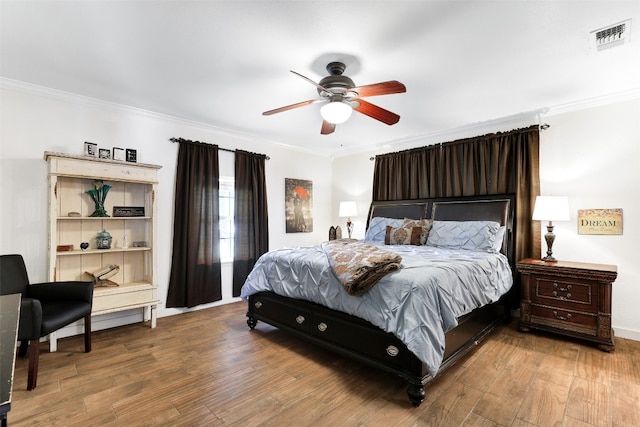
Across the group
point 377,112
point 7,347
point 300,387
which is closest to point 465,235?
point 377,112

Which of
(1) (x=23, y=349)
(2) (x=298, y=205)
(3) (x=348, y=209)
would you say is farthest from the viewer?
(2) (x=298, y=205)

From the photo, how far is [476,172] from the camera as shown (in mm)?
4133

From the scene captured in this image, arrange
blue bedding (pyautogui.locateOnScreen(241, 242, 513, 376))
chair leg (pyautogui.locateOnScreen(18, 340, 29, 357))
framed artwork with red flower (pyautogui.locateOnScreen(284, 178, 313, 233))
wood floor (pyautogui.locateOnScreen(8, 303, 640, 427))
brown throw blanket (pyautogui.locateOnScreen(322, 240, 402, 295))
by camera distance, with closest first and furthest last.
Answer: wood floor (pyautogui.locateOnScreen(8, 303, 640, 427))
blue bedding (pyautogui.locateOnScreen(241, 242, 513, 376))
brown throw blanket (pyautogui.locateOnScreen(322, 240, 402, 295))
chair leg (pyautogui.locateOnScreen(18, 340, 29, 357))
framed artwork with red flower (pyautogui.locateOnScreen(284, 178, 313, 233))

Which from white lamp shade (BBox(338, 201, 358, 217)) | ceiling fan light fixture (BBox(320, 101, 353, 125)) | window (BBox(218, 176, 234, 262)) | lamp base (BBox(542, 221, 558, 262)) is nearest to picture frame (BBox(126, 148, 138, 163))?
window (BBox(218, 176, 234, 262))

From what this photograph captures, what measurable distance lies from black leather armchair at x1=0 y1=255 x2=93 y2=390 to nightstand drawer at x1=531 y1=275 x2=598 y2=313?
14.4ft

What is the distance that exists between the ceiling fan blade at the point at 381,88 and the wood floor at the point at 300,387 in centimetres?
223

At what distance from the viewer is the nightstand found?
110 inches

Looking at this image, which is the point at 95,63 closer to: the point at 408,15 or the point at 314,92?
the point at 314,92

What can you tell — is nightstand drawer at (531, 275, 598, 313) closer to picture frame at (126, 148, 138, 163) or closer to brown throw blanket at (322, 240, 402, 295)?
brown throw blanket at (322, 240, 402, 295)

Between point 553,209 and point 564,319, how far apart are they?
1.10 meters

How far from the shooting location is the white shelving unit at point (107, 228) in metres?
2.96

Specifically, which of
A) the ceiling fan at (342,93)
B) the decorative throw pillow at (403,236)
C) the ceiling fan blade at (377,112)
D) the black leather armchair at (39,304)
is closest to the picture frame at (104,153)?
the black leather armchair at (39,304)

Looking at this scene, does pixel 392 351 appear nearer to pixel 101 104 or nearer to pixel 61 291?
pixel 61 291

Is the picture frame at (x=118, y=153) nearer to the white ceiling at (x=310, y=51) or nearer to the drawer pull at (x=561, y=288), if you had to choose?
the white ceiling at (x=310, y=51)
